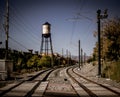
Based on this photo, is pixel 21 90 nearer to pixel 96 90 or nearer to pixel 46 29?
pixel 96 90

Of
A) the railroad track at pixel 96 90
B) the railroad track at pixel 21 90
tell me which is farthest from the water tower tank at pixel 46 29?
the railroad track at pixel 96 90

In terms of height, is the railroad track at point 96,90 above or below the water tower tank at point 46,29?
below

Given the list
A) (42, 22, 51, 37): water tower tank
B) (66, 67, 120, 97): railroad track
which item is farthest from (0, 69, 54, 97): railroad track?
(42, 22, 51, 37): water tower tank

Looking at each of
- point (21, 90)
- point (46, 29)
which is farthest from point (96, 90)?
point (46, 29)

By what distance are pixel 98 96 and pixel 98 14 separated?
22.4 metres

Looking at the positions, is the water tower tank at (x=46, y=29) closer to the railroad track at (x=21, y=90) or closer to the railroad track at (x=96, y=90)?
the railroad track at (x=21, y=90)

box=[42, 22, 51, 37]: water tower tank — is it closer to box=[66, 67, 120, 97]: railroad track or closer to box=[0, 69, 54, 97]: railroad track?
box=[0, 69, 54, 97]: railroad track

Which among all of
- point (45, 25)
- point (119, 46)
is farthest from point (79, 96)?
point (45, 25)

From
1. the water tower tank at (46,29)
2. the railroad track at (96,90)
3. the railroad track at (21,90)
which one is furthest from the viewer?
the water tower tank at (46,29)

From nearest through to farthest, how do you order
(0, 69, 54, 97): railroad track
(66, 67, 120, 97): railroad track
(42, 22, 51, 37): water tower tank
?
(66, 67, 120, 97): railroad track < (0, 69, 54, 97): railroad track < (42, 22, 51, 37): water tower tank

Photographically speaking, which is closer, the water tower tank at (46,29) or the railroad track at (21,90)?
the railroad track at (21,90)

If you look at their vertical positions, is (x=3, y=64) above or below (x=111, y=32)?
below

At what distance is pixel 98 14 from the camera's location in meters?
35.4

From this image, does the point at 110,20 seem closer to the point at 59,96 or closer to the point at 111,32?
the point at 111,32
